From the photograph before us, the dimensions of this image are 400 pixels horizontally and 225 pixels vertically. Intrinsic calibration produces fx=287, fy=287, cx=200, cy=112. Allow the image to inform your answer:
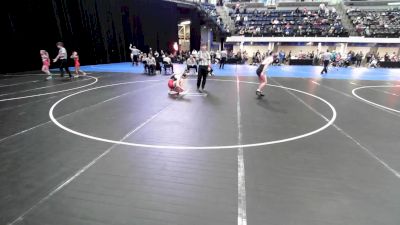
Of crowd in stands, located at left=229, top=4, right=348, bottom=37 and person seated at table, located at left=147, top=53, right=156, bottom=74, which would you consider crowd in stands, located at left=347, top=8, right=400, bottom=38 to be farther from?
person seated at table, located at left=147, top=53, right=156, bottom=74

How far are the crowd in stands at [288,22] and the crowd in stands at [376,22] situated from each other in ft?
5.53

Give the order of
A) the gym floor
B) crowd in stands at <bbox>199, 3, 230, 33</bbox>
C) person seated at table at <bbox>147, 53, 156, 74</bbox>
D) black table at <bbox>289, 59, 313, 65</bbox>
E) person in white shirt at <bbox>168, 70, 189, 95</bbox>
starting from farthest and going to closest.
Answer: crowd in stands at <bbox>199, 3, 230, 33</bbox> → black table at <bbox>289, 59, 313, 65</bbox> → person seated at table at <bbox>147, 53, 156, 74</bbox> → person in white shirt at <bbox>168, 70, 189, 95</bbox> → the gym floor

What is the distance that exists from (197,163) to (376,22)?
32.9m

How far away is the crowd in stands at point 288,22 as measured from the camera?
28.2 m

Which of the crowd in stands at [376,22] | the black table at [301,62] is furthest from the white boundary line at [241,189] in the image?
the crowd in stands at [376,22]

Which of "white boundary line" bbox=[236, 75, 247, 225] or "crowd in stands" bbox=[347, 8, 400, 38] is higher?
"crowd in stands" bbox=[347, 8, 400, 38]

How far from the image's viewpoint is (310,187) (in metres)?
3.57

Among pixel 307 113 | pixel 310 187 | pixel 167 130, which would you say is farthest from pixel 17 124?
pixel 307 113

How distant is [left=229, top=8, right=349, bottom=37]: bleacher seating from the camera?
2817cm

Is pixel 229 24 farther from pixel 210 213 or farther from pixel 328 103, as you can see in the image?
pixel 210 213

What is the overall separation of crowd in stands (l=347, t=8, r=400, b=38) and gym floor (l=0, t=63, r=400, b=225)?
2295cm

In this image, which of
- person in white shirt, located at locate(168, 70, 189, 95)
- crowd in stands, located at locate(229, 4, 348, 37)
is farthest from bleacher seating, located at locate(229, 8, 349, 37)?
person in white shirt, located at locate(168, 70, 189, 95)

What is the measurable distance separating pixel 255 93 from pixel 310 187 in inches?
264

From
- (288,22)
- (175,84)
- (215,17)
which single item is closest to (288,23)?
(288,22)
